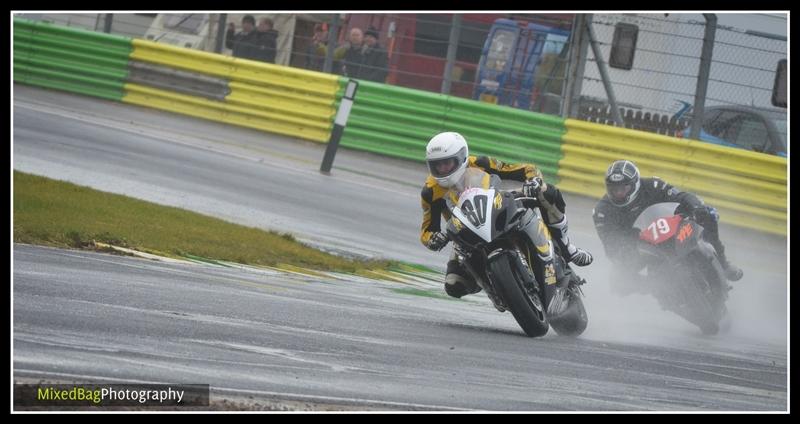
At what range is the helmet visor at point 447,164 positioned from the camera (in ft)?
28.0

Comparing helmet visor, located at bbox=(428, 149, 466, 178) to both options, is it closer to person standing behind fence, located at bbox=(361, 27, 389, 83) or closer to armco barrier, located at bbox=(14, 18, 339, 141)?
person standing behind fence, located at bbox=(361, 27, 389, 83)

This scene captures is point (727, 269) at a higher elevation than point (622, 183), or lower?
lower

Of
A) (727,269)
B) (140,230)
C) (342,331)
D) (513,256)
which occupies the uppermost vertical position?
(513,256)

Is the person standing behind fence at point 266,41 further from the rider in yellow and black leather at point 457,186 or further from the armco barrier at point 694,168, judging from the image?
the rider in yellow and black leather at point 457,186

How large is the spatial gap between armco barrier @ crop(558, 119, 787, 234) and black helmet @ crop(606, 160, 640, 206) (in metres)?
6.81

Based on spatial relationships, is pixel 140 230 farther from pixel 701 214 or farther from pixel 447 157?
pixel 701 214

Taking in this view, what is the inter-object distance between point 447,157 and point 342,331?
155 centimetres

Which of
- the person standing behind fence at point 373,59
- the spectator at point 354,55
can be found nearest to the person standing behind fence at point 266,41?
the spectator at point 354,55

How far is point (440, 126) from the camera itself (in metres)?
19.4

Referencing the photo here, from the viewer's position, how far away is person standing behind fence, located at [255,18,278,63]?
20.3 m

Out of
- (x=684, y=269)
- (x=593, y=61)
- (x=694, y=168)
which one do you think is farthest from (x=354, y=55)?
(x=684, y=269)

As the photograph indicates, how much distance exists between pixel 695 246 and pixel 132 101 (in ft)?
42.6

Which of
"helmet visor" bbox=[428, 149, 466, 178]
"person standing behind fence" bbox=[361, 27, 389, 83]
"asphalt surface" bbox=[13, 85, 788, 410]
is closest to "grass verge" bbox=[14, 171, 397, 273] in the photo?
"asphalt surface" bbox=[13, 85, 788, 410]

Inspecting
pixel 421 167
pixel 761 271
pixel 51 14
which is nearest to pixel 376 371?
pixel 761 271
